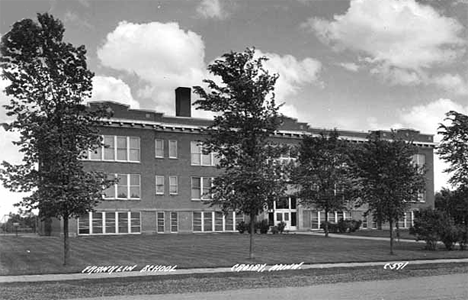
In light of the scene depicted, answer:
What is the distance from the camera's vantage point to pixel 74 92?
66.9 feet

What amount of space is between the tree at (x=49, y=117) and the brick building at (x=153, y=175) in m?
23.6

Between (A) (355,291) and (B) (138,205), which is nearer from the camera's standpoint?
(A) (355,291)

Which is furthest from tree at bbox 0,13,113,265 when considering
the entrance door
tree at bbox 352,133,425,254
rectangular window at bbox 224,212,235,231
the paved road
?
the entrance door

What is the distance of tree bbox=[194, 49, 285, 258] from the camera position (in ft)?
76.7

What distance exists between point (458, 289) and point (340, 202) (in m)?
29.8

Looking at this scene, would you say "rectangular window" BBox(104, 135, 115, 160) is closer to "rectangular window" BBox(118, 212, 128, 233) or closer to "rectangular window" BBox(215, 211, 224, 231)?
"rectangular window" BBox(118, 212, 128, 233)

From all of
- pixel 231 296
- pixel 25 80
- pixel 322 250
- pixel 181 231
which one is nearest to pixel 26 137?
pixel 25 80

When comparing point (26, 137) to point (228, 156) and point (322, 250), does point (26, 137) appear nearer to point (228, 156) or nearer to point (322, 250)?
point (228, 156)

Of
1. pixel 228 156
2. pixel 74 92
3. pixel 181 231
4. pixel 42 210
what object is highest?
pixel 74 92

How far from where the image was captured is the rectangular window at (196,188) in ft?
165

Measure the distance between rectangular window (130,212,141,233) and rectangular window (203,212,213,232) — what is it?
20.7 feet

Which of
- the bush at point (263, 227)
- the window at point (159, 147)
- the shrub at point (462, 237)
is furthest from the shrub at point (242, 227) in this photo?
the shrub at point (462, 237)

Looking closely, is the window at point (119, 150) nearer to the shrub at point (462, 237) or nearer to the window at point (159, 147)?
the window at point (159, 147)

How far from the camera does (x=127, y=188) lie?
46.4 m
